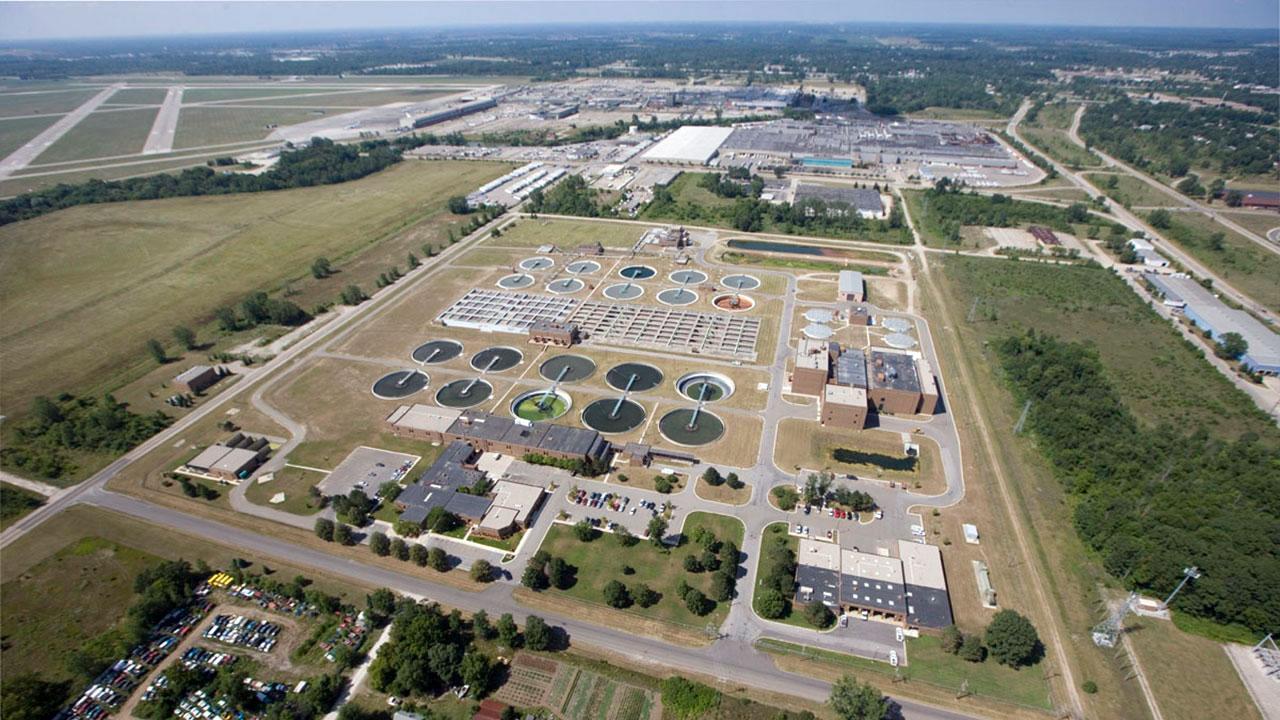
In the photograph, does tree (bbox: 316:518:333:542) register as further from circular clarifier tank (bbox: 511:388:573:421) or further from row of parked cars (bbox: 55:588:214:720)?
circular clarifier tank (bbox: 511:388:573:421)

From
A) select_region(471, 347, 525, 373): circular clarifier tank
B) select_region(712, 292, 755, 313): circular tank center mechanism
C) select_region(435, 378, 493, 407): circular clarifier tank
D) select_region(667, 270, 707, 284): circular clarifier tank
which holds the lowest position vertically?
select_region(435, 378, 493, 407): circular clarifier tank

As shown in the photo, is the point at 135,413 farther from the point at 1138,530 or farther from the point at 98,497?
the point at 1138,530

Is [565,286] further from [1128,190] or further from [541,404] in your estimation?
[1128,190]

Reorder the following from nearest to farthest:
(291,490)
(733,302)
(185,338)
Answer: (291,490) < (185,338) < (733,302)

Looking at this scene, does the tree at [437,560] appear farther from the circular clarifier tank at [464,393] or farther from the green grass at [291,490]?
the circular clarifier tank at [464,393]

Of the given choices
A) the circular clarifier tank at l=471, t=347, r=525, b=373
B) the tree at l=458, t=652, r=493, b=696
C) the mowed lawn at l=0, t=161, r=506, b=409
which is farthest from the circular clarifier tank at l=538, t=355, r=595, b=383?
the mowed lawn at l=0, t=161, r=506, b=409

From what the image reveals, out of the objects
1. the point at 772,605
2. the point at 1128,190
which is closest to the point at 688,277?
the point at 772,605

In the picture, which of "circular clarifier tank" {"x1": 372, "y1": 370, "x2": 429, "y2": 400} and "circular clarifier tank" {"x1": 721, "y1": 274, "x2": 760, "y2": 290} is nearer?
"circular clarifier tank" {"x1": 372, "y1": 370, "x2": 429, "y2": 400}
